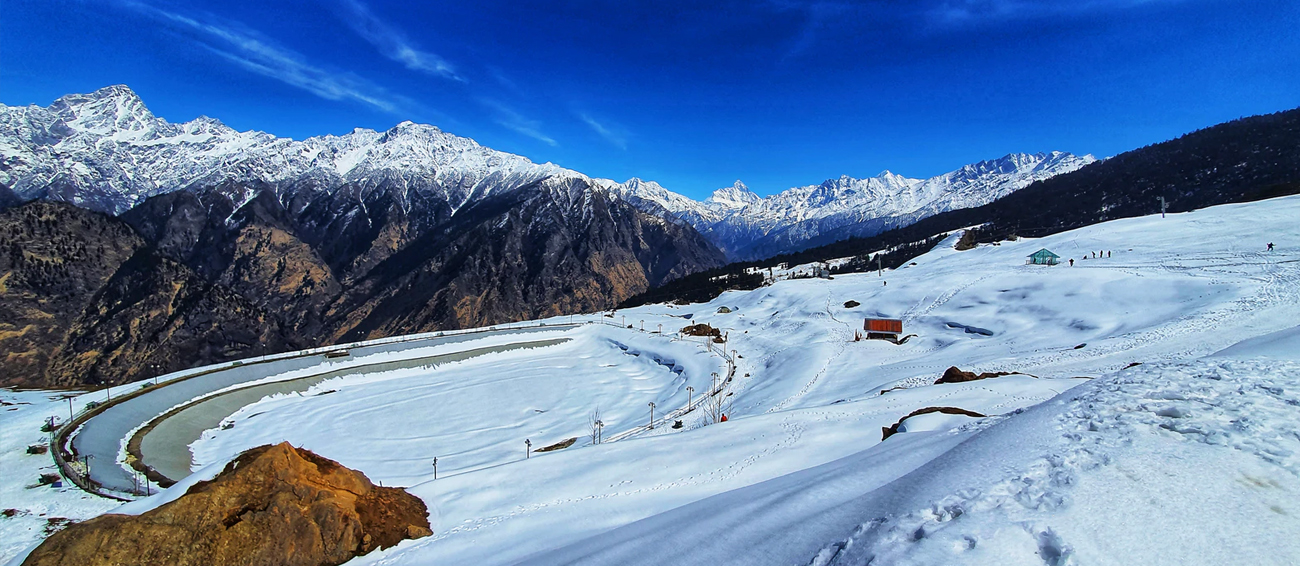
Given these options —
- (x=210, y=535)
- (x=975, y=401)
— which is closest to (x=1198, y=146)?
(x=975, y=401)

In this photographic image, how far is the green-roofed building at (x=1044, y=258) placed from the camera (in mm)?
51750

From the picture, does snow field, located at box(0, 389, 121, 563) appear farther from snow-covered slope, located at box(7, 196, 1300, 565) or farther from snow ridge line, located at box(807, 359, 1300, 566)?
snow ridge line, located at box(807, 359, 1300, 566)

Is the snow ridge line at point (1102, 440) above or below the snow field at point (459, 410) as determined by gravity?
above

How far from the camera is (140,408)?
32.2 metres

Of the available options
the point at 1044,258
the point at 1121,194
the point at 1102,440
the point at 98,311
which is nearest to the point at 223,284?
the point at 98,311

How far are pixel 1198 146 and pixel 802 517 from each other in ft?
628

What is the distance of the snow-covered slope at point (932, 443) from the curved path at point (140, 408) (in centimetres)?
429

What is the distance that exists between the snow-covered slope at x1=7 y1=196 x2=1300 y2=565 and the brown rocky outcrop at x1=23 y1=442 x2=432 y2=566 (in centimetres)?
83

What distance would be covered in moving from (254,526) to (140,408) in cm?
3550

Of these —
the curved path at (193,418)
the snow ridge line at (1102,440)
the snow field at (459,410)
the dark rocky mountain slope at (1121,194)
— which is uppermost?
the dark rocky mountain slope at (1121,194)

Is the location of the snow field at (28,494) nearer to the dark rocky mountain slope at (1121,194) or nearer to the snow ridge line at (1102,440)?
the snow ridge line at (1102,440)

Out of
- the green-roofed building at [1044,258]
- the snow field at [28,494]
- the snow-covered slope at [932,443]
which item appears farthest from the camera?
the green-roofed building at [1044,258]

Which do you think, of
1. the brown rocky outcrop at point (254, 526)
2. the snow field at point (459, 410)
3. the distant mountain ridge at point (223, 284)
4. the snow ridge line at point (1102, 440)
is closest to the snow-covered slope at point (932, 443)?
the snow ridge line at point (1102, 440)

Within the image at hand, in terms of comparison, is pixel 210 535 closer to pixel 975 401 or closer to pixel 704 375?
pixel 975 401
